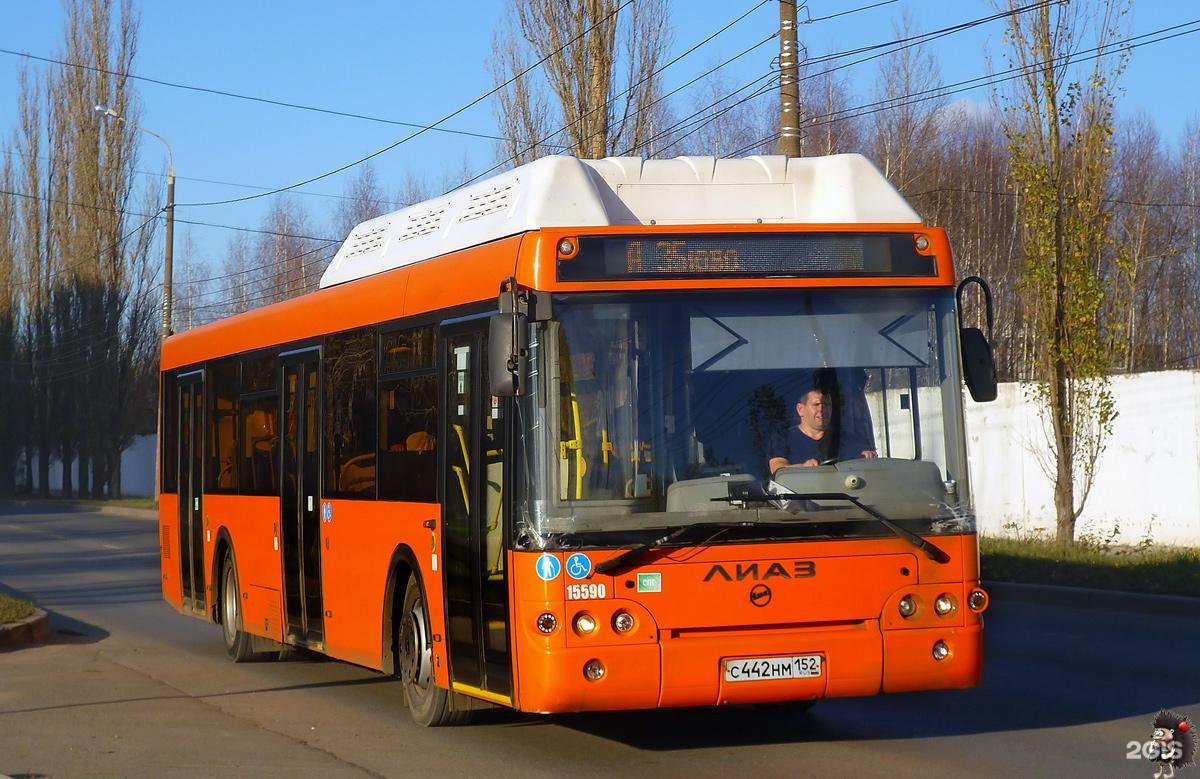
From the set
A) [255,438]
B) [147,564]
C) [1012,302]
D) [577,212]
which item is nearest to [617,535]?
[577,212]

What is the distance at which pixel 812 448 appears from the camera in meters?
8.00

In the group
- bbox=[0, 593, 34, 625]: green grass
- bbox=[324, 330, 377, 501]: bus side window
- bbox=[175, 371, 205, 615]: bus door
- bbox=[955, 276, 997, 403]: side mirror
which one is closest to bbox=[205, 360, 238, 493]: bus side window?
bbox=[175, 371, 205, 615]: bus door

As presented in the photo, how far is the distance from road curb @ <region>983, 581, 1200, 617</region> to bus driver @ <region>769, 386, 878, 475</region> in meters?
8.66

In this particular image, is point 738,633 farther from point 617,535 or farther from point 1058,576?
point 1058,576

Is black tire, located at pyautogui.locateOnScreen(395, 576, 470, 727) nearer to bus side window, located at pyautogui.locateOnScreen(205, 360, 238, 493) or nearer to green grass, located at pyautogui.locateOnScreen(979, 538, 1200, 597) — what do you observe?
bus side window, located at pyautogui.locateOnScreen(205, 360, 238, 493)

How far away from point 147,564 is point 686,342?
20966 millimetres

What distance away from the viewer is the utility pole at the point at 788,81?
56.5 ft

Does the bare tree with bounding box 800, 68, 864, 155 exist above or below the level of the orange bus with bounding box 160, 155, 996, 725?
above

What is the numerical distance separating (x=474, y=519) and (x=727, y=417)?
5.31ft

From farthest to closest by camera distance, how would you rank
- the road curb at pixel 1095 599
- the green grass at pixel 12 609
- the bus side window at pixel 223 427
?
1. the road curb at pixel 1095 599
2. the green grass at pixel 12 609
3. the bus side window at pixel 223 427

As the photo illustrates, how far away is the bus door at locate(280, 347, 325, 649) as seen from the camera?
38.2 feet

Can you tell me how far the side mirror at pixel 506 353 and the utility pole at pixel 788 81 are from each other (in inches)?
376

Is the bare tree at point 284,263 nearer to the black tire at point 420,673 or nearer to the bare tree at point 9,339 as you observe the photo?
the bare tree at point 9,339

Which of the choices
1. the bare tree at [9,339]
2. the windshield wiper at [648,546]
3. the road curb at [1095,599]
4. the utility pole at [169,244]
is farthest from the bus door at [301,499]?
the bare tree at [9,339]
